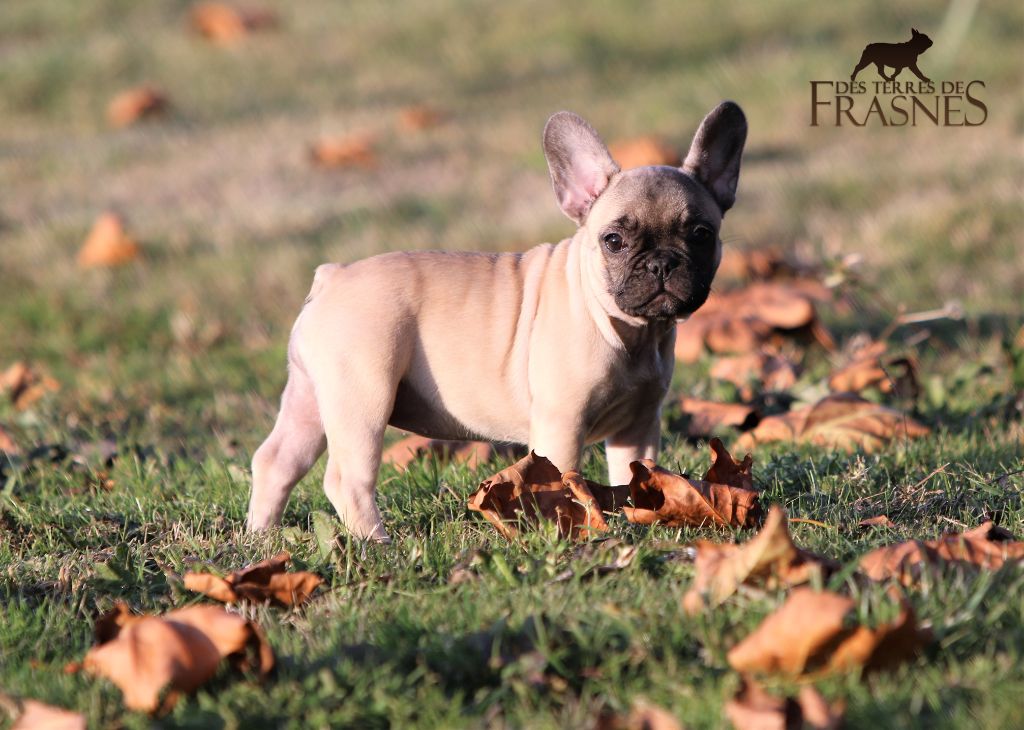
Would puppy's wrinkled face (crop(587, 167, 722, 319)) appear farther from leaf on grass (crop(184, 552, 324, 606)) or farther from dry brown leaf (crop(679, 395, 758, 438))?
leaf on grass (crop(184, 552, 324, 606))

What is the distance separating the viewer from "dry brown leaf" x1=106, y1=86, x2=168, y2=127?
1502 cm

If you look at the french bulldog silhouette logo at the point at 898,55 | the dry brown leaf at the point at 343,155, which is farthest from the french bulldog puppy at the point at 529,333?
the dry brown leaf at the point at 343,155

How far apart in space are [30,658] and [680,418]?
10.5ft

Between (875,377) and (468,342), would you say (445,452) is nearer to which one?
(468,342)

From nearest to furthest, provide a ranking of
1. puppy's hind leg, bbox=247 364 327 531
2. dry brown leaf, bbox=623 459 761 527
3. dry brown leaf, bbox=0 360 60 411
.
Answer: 1. dry brown leaf, bbox=623 459 761 527
2. puppy's hind leg, bbox=247 364 327 531
3. dry brown leaf, bbox=0 360 60 411

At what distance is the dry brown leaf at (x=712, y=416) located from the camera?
18.0 ft

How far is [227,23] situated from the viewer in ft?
59.0

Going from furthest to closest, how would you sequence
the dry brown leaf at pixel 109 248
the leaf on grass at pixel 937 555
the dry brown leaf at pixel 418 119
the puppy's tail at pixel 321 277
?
the dry brown leaf at pixel 418 119 → the dry brown leaf at pixel 109 248 → the puppy's tail at pixel 321 277 → the leaf on grass at pixel 937 555

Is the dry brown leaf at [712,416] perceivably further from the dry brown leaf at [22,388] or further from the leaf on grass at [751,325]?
the dry brown leaf at [22,388]

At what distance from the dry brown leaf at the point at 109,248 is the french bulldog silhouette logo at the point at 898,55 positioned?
593 centimetres

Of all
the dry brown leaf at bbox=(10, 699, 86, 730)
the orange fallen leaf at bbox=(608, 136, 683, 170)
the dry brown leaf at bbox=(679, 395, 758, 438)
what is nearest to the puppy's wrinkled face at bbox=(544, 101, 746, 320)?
the dry brown leaf at bbox=(679, 395, 758, 438)

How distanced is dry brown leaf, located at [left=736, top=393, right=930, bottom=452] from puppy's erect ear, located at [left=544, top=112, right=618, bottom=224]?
1.30m

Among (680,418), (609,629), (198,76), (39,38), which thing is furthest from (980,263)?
(39,38)

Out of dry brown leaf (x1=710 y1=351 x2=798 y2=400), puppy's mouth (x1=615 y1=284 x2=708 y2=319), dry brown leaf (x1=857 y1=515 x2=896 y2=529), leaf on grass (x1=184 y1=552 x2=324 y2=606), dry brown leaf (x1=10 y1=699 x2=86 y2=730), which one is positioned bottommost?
dry brown leaf (x1=710 y1=351 x2=798 y2=400)
